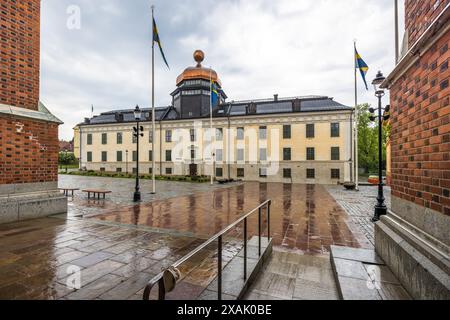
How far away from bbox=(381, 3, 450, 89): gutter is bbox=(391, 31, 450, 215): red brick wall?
0.06m

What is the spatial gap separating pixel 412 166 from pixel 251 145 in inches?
995

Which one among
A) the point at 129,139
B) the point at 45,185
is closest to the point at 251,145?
the point at 129,139

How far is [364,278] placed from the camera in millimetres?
3021

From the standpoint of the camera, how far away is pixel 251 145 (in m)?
28.0

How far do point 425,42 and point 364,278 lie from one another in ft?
10.1

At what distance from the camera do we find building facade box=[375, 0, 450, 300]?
2.12 m

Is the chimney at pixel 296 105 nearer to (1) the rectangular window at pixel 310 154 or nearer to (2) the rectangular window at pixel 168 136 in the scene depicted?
(1) the rectangular window at pixel 310 154

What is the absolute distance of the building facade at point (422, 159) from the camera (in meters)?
2.12

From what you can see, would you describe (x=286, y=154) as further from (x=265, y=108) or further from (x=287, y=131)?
(x=265, y=108)

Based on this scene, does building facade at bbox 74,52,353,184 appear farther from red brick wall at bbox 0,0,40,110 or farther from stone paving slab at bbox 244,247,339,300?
stone paving slab at bbox 244,247,339,300

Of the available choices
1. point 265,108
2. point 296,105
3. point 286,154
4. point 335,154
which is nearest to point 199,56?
point 265,108

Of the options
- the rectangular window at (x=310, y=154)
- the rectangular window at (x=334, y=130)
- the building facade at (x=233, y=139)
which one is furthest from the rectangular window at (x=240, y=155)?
the rectangular window at (x=334, y=130)

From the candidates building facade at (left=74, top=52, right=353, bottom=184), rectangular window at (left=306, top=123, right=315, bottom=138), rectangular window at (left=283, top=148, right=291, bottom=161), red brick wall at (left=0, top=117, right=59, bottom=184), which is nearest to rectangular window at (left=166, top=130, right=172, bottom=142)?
building facade at (left=74, top=52, right=353, bottom=184)
